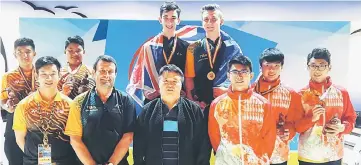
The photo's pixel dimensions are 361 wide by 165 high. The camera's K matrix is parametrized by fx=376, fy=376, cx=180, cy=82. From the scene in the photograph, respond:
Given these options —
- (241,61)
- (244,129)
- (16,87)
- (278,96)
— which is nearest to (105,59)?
(16,87)

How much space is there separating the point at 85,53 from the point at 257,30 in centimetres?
97

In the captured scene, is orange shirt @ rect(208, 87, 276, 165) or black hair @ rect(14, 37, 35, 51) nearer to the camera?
orange shirt @ rect(208, 87, 276, 165)

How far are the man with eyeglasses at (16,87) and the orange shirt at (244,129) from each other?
3.58 feet

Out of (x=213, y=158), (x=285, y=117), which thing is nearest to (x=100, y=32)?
(x=213, y=158)

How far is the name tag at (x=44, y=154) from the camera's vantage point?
2.12 meters

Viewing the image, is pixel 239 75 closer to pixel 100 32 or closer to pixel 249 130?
pixel 249 130

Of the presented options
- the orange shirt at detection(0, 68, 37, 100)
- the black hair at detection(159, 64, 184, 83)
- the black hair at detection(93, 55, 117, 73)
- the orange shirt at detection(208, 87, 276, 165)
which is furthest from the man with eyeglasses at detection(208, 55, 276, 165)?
the orange shirt at detection(0, 68, 37, 100)

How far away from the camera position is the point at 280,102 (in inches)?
81.1

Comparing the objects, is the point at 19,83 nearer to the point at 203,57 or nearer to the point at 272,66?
the point at 203,57

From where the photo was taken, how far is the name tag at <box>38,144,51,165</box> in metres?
2.12

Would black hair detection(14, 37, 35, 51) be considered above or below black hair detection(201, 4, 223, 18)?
below

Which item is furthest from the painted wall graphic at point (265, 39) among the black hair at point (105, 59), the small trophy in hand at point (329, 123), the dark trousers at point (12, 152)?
the dark trousers at point (12, 152)

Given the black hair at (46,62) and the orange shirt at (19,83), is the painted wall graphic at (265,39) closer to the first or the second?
the black hair at (46,62)

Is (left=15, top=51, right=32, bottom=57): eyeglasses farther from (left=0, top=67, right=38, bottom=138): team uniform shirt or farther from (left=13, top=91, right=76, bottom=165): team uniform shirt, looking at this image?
(left=13, top=91, right=76, bottom=165): team uniform shirt
